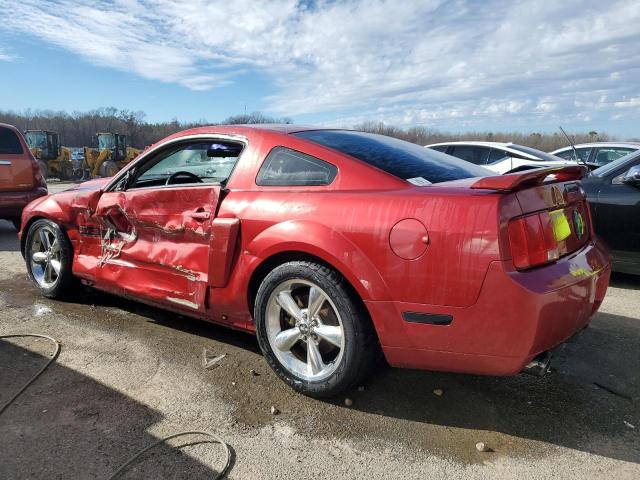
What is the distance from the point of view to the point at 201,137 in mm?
3512

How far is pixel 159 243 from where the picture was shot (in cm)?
355

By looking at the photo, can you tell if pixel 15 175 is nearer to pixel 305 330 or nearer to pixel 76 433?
pixel 76 433

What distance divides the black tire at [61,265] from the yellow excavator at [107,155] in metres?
21.3

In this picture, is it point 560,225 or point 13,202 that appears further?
point 13,202

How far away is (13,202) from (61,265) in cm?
439

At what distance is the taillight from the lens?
228cm

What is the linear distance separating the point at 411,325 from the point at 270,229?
3.15 feet

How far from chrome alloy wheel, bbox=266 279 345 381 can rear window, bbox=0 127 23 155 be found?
7022 mm

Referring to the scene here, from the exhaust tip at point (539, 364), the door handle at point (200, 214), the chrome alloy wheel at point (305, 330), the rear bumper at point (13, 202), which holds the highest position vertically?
the door handle at point (200, 214)

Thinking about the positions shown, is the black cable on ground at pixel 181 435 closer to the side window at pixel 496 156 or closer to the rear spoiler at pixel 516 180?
the rear spoiler at pixel 516 180

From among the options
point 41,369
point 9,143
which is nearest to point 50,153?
point 9,143

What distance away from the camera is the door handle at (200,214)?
3219 mm

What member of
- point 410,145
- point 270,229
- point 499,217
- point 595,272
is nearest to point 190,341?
point 270,229

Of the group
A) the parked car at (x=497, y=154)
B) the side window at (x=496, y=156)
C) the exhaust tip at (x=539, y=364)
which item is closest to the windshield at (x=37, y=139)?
the parked car at (x=497, y=154)
